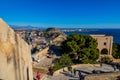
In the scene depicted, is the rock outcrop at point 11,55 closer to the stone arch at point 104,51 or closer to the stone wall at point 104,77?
the stone wall at point 104,77

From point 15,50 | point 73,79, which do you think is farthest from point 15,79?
point 73,79

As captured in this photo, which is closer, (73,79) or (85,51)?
(73,79)

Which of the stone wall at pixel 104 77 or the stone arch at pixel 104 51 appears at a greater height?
the stone wall at pixel 104 77

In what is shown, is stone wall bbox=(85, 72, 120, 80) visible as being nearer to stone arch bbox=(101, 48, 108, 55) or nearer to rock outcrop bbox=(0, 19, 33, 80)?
rock outcrop bbox=(0, 19, 33, 80)

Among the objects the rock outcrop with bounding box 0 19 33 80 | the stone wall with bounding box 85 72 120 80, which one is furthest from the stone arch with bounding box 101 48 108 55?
the rock outcrop with bounding box 0 19 33 80

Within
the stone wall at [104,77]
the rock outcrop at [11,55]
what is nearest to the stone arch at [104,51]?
the stone wall at [104,77]

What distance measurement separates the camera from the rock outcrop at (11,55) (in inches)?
110

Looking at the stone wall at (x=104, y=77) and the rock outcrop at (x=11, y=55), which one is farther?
the stone wall at (x=104, y=77)

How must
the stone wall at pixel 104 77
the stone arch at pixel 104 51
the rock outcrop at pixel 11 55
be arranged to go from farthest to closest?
the stone arch at pixel 104 51, the stone wall at pixel 104 77, the rock outcrop at pixel 11 55

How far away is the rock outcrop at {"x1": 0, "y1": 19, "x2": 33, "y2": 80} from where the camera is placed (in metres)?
2.80

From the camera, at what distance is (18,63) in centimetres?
317

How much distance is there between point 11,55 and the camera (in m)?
2.96

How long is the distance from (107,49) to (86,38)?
904 centimetres

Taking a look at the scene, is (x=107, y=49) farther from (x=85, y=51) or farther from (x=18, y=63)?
(x=18, y=63)
